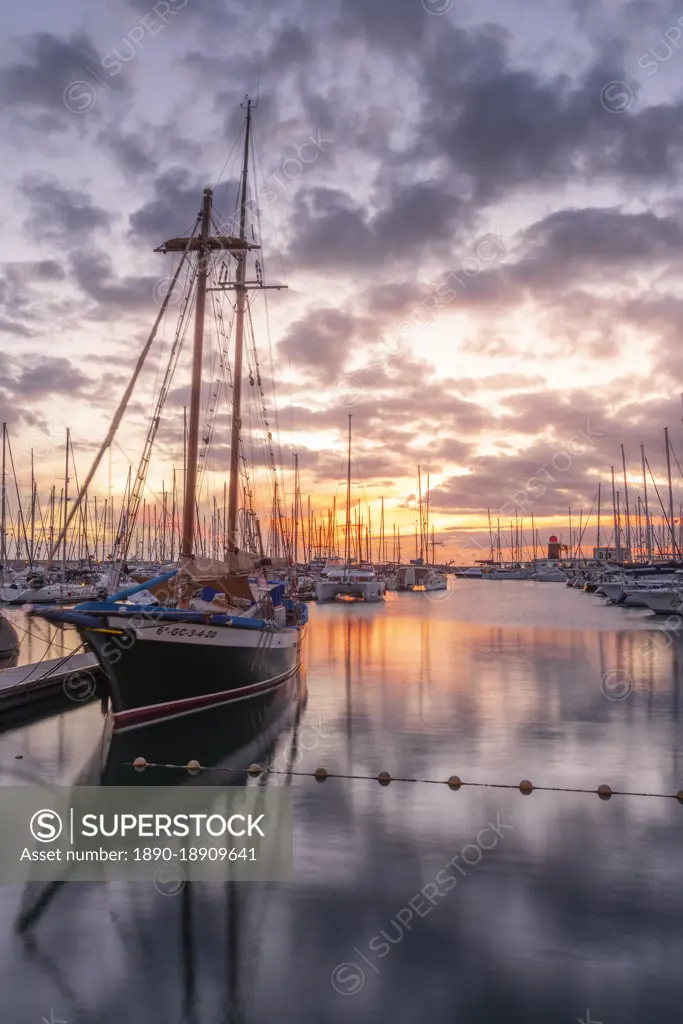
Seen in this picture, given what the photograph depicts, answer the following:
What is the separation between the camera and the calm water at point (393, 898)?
937cm

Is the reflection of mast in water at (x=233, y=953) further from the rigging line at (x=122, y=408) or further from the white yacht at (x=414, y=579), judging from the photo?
the white yacht at (x=414, y=579)

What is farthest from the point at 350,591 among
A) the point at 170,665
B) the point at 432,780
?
the point at 432,780

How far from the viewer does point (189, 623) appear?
72.2 ft

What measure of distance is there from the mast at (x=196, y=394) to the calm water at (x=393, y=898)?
6665mm

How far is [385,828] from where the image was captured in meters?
14.9

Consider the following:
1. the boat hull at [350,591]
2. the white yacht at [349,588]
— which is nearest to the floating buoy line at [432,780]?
the white yacht at [349,588]

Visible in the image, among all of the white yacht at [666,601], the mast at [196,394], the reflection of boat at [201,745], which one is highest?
the mast at [196,394]

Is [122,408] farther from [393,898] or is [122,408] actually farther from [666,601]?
[666,601]

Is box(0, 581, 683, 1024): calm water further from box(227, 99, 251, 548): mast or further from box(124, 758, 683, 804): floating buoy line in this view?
box(227, 99, 251, 548): mast

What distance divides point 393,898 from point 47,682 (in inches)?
753

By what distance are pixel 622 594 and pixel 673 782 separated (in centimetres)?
7469

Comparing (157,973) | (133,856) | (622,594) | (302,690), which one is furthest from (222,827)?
(622,594)

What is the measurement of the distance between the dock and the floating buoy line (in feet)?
28.0

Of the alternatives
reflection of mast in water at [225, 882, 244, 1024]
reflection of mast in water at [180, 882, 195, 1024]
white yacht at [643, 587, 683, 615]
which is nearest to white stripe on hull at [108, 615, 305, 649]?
reflection of mast in water at [180, 882, 195, 1024]
